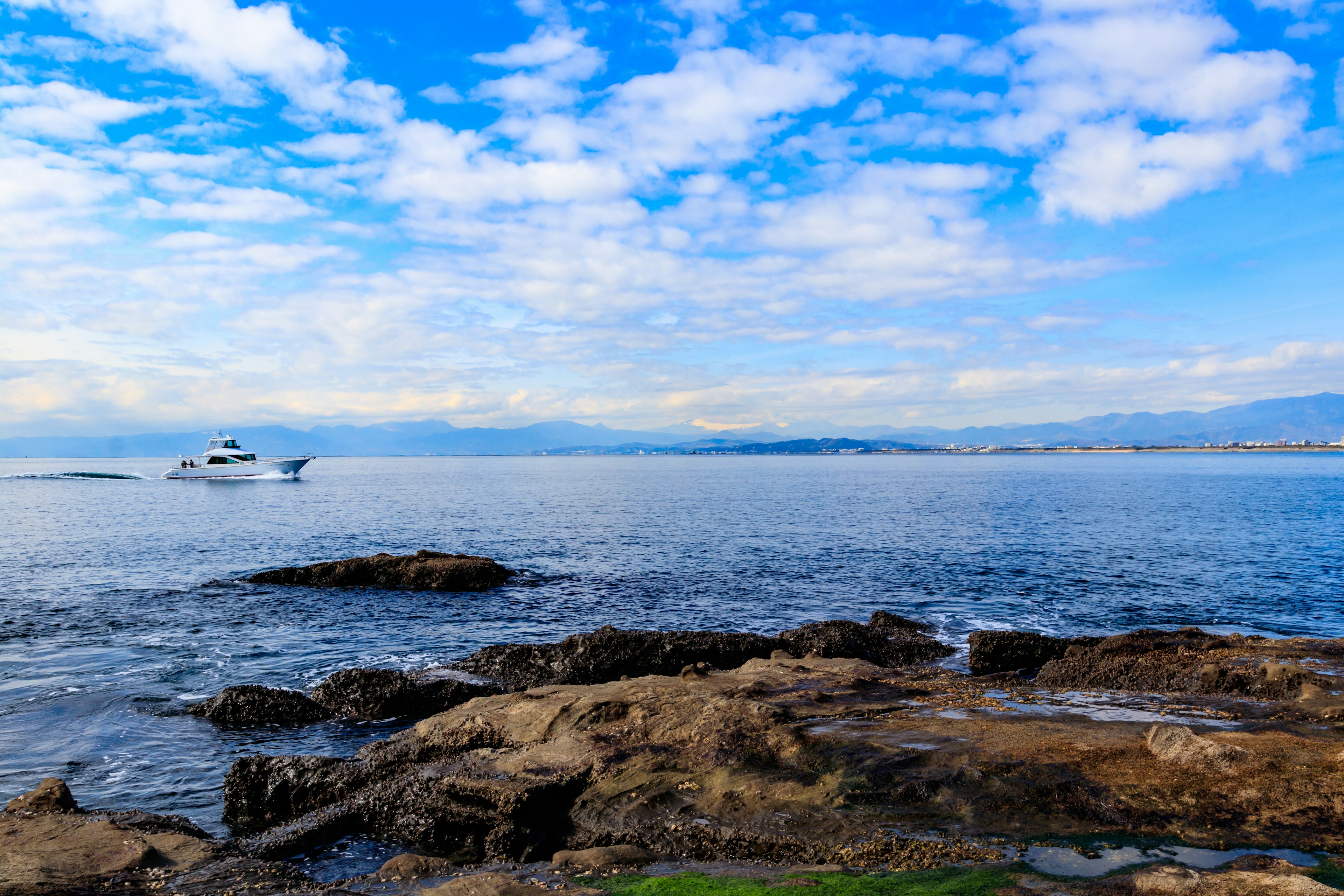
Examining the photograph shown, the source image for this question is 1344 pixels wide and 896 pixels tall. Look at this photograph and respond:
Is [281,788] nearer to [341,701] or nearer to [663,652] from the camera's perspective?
[341,701]

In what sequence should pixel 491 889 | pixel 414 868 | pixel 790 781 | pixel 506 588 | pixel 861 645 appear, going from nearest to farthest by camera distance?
pixel 491 889, pixel 414 868, pixel 790 781, pixel 861 645, pixel 506 588

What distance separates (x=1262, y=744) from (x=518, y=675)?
14.8 meters

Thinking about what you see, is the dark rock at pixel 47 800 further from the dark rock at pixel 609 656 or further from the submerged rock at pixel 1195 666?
the submerged rock at pixel 1195 666

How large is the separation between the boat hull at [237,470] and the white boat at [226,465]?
0.06 metres

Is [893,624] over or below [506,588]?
over

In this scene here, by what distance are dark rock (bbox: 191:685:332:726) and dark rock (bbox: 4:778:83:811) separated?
4.82 meters

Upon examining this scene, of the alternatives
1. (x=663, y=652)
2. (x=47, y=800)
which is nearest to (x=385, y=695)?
(x=47, y=800)

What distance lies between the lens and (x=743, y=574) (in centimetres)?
3306

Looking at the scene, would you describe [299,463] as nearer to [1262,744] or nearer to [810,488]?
[810,488]

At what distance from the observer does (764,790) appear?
9023 millimetres

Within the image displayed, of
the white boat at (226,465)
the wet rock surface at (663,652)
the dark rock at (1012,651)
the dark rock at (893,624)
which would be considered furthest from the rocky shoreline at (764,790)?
the white boat at (226,465)

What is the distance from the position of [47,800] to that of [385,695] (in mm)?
6114

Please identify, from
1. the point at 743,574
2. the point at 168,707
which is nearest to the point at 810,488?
the point at 743,574

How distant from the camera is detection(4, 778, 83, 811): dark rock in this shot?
368 inches
